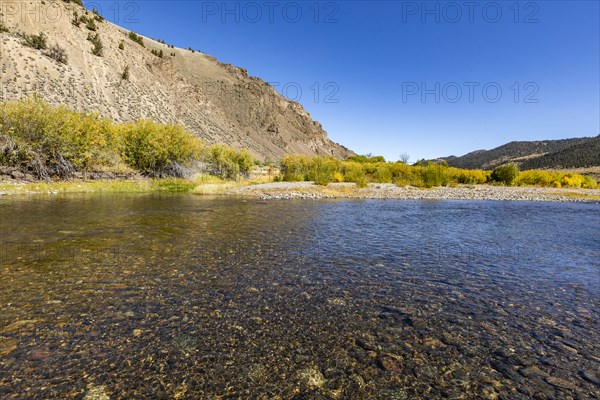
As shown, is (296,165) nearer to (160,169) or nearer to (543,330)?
(160,169)

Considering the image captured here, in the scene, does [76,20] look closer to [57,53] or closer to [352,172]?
[57,53]

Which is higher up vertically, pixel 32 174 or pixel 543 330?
pixel 32 174

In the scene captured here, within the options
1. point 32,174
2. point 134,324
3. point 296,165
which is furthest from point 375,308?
point 296,165

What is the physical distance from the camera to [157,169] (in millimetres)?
42438

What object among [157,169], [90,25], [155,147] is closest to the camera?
[155,147]

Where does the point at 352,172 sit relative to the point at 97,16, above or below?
below

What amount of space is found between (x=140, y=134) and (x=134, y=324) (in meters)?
40.9

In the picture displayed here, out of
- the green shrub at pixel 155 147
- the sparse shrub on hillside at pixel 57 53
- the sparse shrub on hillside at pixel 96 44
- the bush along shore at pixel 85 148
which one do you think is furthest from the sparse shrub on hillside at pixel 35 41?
the green shrub at pixel 155 147

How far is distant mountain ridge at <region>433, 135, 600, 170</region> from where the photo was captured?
10075 centimetres

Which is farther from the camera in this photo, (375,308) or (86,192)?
(86,192)

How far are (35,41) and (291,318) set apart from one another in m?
84.1

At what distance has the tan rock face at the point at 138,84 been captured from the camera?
5574 centimetres

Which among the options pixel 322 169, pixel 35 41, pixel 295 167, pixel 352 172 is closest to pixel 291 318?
pixel 322 169

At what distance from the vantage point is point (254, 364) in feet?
15.1
